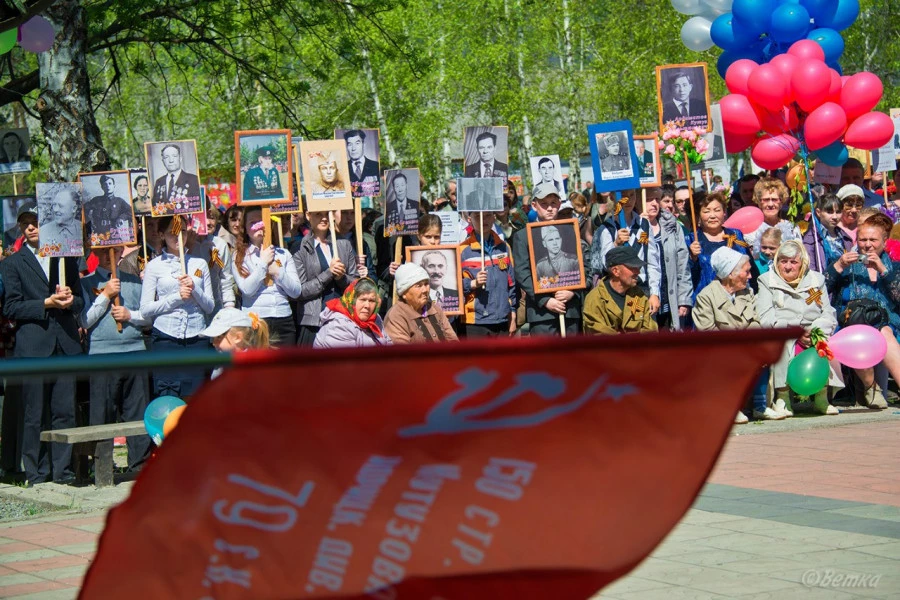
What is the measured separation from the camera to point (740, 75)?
44.3 feet

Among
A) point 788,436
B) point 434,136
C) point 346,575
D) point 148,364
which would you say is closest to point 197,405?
point 148,364

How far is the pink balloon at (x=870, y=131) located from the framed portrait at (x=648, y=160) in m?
2.65

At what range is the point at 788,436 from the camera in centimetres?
1014

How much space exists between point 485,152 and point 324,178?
5.25 ft

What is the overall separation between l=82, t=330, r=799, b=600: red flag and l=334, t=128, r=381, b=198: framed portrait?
30.5 feet

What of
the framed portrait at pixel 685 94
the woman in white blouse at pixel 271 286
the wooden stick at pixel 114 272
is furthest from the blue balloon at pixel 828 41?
the wooden stick at pixel 114 272

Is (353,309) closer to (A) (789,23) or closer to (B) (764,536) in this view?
(B) (764,536)

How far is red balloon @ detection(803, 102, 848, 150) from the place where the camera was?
12.9m

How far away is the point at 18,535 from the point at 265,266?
3.27 meters

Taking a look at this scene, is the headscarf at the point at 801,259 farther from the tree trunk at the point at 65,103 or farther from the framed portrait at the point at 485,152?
the tree trunk at the point at 65,103

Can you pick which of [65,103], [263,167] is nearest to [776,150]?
[263,167]

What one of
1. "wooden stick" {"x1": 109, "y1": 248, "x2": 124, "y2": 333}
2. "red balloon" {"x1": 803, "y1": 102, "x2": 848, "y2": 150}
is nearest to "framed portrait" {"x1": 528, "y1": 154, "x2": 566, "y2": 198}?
"red balloon" {"x1": 803, "y1": 102, "x2": 848, "y2": 150}

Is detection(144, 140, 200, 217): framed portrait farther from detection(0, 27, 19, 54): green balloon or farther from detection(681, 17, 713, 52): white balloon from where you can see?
detection(681, 17, 713, 52): white balloon

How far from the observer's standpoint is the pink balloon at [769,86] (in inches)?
507
